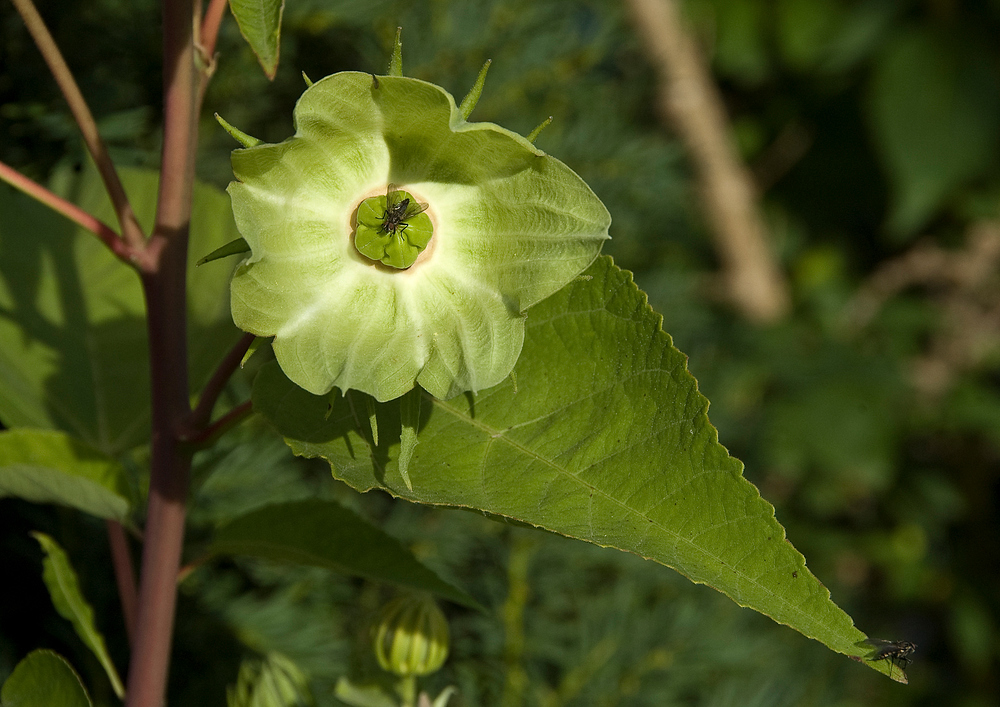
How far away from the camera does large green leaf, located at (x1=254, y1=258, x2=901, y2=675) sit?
21 centimetres

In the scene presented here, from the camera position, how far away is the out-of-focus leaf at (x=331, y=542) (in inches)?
11.5

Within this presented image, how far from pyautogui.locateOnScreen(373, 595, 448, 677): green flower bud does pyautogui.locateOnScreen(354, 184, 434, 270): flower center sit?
0.15 m

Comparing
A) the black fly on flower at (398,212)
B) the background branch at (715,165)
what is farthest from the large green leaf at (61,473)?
the background branch at (715,165)

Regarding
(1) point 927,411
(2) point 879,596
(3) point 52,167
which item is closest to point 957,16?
(1) point 927,411

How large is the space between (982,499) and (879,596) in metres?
0.18

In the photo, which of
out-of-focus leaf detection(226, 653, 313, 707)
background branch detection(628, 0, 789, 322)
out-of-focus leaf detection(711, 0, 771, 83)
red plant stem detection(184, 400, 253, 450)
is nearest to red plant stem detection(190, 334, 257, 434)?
red plant stem detection(184, 400, 253, 450)

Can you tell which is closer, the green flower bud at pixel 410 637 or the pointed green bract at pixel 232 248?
the pointed green bract at pixel 232 248

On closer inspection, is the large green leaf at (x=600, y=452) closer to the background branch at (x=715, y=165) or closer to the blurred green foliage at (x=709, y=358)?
the blurred green foliage at (x=709, y=358)

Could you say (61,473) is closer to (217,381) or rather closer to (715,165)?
(217,381)

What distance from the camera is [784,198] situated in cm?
120

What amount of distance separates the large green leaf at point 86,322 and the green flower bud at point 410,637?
112 millimetres

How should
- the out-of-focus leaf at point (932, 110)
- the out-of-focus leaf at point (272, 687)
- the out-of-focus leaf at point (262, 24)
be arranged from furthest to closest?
the out-of-focus leaf at point (932, 110), the out-of-focus leaf at point (272, 687), the out-of-focus leaf at point (262, 24)

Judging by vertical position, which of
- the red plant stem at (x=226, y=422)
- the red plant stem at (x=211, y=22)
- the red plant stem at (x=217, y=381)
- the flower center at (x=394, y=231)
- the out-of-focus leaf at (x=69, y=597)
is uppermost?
the red plant stem at (x=211, y=22)

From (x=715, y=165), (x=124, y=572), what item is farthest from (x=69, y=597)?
(x=715, y=165)
